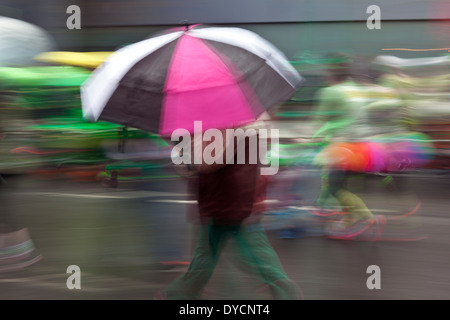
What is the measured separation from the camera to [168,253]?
5352 millimetres

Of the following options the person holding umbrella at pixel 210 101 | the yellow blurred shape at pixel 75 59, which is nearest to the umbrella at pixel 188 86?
the person holding umbrella at pixel 210 101

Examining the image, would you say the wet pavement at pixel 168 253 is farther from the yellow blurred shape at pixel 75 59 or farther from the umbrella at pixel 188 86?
the yellow blurred shape at pixel 75 59

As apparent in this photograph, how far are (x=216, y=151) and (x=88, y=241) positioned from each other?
349 cm

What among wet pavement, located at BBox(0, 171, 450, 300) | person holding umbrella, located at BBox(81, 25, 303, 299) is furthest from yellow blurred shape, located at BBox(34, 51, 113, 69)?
person holding umbrella, located at BBox(81, 25, 303, 299)

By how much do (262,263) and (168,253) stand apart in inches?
102

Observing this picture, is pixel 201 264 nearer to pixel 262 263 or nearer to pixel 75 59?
pixel 262 263

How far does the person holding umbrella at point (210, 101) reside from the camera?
2.47m

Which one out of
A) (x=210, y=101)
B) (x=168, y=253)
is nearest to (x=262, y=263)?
(x=210, y=101)

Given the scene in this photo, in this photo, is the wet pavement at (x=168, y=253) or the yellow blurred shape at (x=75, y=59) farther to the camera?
the yellow blurred shape at (x=75, y=59)

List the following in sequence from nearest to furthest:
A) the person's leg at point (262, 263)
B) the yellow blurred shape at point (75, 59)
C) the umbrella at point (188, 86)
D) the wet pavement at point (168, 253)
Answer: the umbrella at point (188, 86)
the person's leg at point (262, 263)
the wet pavement at point (168, 253)
the yellow blurred shape at point (75, 59)

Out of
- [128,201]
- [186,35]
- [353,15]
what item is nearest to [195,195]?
[186,35]

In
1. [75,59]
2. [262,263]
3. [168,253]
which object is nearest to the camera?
[262,263]

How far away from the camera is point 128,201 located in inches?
296

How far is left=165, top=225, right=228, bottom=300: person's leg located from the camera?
291cm
